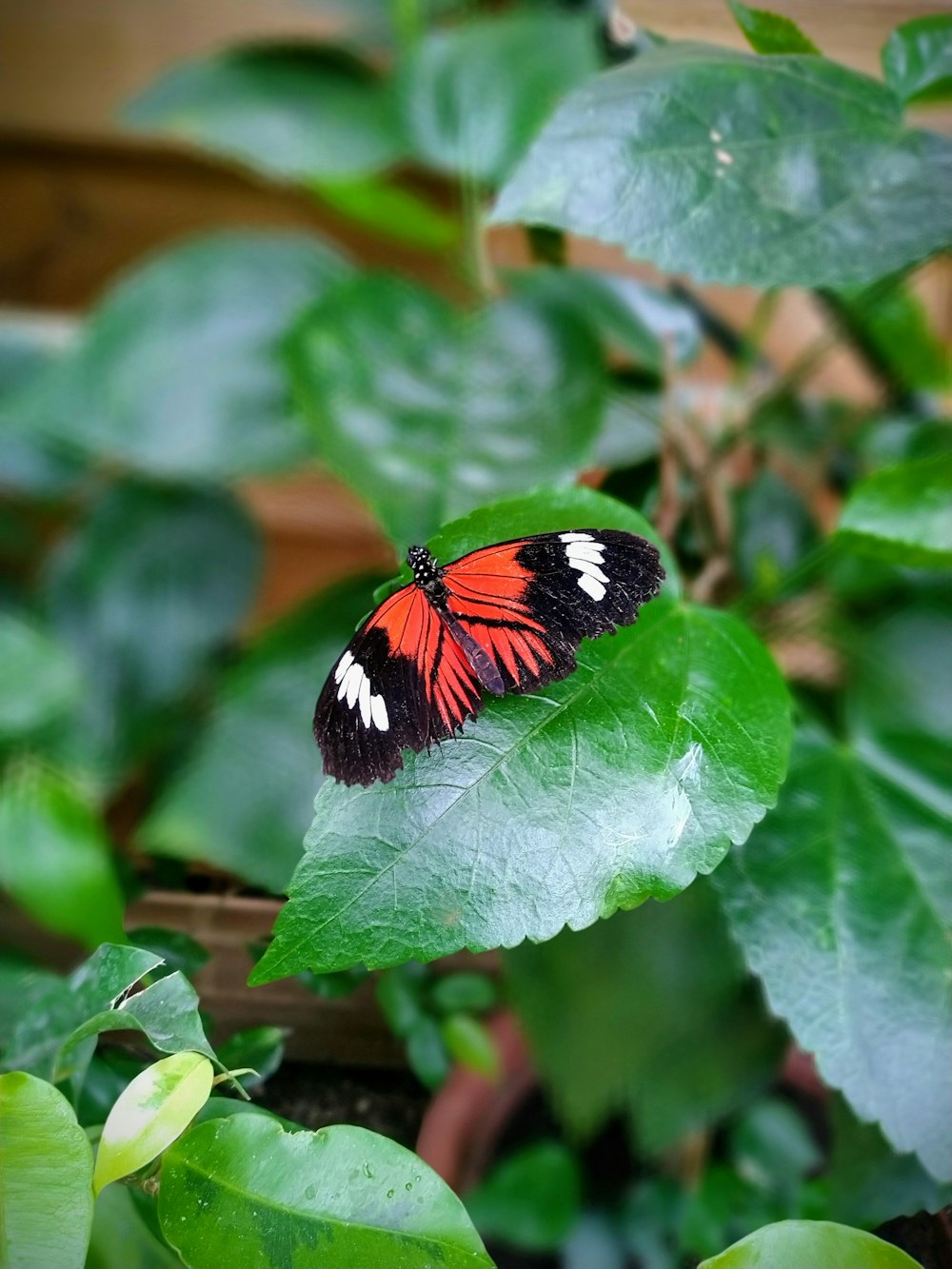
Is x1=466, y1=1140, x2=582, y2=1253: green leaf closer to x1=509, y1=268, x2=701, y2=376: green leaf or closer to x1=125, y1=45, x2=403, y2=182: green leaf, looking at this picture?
x1=509, y1=268, x2=701, y2=376: green leaf

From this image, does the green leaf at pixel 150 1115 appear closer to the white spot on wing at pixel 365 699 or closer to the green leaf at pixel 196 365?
the white spot on wing at pixel 365 699

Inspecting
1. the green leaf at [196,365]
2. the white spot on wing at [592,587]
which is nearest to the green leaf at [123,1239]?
the white spot on wing at [592,587]

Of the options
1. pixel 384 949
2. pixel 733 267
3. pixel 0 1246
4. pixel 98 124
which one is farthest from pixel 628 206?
pixel 98 124

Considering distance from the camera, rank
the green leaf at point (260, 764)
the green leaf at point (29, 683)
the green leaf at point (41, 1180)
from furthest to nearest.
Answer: the green leaf at point (29, 683), the green leaf at point (260, 764), the green leaf at point (41, 1180)

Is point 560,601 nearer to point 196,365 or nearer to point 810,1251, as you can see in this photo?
point 810,1251

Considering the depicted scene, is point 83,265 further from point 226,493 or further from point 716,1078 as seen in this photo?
point 716,1078
